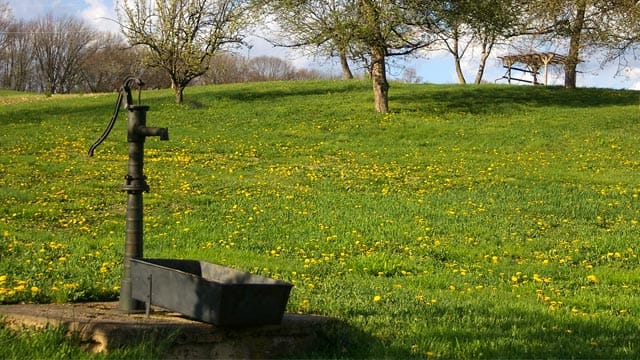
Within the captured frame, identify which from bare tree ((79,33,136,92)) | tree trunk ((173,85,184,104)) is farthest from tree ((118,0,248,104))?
bare tree ((79,33,136,92))

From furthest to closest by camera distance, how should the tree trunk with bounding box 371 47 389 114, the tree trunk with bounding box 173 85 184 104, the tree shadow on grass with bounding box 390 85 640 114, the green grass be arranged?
the tree trunk with bounding box 173 85 184 104
the tree shadow on grass with bounding box 390 85 640 114
the tree trunk with bounding box 371 47 389 114
the green grass

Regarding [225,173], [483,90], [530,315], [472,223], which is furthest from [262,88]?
[530,315]

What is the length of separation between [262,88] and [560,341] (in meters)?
32.0

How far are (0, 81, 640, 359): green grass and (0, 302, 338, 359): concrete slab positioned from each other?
29cm

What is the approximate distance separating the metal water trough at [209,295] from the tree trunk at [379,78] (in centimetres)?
2308

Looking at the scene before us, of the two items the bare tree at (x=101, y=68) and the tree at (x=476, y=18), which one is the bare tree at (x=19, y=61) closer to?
the bare tree at (x=101, y=68)

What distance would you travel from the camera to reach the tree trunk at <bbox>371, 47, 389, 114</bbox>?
27.9 metres

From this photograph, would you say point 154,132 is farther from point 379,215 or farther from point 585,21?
point 585,21

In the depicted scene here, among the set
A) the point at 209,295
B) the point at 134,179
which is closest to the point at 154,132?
the point at 134,179

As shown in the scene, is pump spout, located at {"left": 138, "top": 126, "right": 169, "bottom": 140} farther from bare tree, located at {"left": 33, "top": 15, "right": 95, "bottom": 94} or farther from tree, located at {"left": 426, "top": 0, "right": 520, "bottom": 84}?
bare tree, located at {"left": 33, "top": 15, "right": 95, "bottom": 94}

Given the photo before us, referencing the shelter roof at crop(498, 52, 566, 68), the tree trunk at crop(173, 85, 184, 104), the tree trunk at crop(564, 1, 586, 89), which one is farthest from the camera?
the shelter roof at crop(498, 52, 566, 68)

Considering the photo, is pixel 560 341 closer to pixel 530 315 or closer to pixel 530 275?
pixel 530 315

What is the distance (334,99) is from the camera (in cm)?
3216

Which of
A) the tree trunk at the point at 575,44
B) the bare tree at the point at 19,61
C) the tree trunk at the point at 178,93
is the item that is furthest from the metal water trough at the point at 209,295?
the bare tree at the point at 19,61
